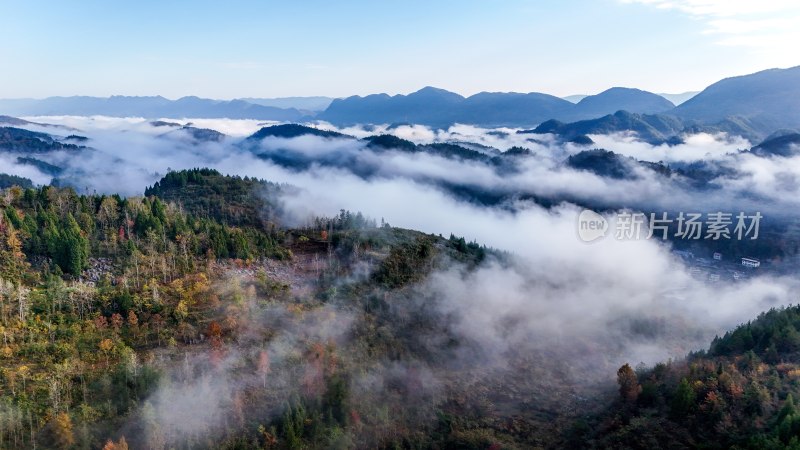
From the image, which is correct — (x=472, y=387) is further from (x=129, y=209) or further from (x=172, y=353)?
(x=129, y=209)

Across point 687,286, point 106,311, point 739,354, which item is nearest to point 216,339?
point 106,311

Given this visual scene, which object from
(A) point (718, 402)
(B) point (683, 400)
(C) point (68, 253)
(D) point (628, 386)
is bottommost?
(D) point (628, 386)

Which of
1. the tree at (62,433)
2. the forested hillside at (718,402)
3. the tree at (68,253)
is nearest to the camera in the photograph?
the tree at (62,433)

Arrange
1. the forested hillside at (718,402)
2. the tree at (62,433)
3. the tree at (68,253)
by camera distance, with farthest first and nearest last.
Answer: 1. the tree at (68,253)
2. the forested hillside at (718,402)
3. the tree at (62,433)

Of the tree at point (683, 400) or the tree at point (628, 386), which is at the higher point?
the tree at point (683, 400)

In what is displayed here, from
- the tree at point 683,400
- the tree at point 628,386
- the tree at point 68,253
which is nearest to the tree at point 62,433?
the tree at point 68,253

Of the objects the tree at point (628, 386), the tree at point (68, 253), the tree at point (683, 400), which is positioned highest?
the tree at point (68, 253)

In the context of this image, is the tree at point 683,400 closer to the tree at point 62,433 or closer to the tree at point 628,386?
the tree at point 628,386

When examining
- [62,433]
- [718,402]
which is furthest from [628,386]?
[62,433]

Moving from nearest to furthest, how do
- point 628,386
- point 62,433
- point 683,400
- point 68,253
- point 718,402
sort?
1. point 62,433
2. point 718,402
3. point 683,400
4. point 68,253
5. point 628,386

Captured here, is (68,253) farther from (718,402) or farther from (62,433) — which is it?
(718,402)

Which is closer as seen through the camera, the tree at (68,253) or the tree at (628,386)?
the tree at (628,386)
